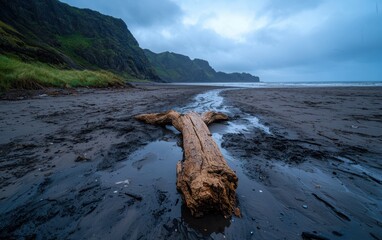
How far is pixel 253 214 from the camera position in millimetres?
2002

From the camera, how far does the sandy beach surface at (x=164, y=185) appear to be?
176 cm

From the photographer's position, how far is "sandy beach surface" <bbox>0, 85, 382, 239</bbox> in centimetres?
176

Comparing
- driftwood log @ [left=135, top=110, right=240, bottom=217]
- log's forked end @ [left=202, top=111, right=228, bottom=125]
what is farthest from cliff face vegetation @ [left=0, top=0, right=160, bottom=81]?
driftwood log @ [left=135, top=110, right=240, bottom=217]

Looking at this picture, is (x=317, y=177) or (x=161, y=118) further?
(x=161, y=118)

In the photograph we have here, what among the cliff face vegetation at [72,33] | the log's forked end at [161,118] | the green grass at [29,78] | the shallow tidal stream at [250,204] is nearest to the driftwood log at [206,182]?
the shallow tidal stream at [250,204]

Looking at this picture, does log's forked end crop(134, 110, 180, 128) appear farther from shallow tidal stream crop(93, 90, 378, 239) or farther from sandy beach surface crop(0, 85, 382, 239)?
shallow tidal stream crop(93, 90, 378, 239)

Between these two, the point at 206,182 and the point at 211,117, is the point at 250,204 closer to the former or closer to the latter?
the point at 206,182

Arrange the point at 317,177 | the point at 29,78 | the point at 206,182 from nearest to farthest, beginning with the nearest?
1. the point at 206,182
2. the point at 317,177
3. the point at 29,78

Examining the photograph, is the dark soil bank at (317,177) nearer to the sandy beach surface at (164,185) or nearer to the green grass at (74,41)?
the sandy beach surface at (164,185)

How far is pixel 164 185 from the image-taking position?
2.54m

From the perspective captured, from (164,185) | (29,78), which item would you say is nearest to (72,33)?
(29,78)

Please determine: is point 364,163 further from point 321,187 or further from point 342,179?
point 321,187

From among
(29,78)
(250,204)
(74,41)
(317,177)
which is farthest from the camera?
(74,41)

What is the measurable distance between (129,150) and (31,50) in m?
30.3
